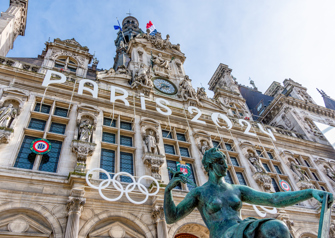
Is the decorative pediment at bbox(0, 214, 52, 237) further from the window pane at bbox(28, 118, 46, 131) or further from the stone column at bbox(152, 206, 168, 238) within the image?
the window pane at bbox(28, 118, 46, 131)

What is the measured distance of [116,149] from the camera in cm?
1135

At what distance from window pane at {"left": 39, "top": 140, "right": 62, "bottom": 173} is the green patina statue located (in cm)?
703

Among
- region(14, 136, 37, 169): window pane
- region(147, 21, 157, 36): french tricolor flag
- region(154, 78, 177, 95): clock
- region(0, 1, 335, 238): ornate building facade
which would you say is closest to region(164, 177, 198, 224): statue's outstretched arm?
region(0, 1, 335, 238): ornate building facade

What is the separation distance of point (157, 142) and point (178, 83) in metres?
7.85

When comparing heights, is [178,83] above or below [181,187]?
above

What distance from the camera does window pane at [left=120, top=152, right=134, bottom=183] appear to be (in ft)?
34.5

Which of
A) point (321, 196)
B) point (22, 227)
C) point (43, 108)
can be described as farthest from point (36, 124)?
point (321, 196)

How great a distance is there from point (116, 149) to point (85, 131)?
64.2 inches

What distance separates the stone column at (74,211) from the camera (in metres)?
7.32

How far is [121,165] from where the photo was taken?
1086cm

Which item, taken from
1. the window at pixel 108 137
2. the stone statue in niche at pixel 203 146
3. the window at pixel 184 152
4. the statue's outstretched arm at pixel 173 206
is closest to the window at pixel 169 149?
the window at pixel 184 152

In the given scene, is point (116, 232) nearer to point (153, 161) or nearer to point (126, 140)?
point (153, 161)

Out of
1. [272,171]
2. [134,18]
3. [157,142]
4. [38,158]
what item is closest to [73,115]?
[38,158]

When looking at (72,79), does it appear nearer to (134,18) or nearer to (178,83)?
(178,83)
